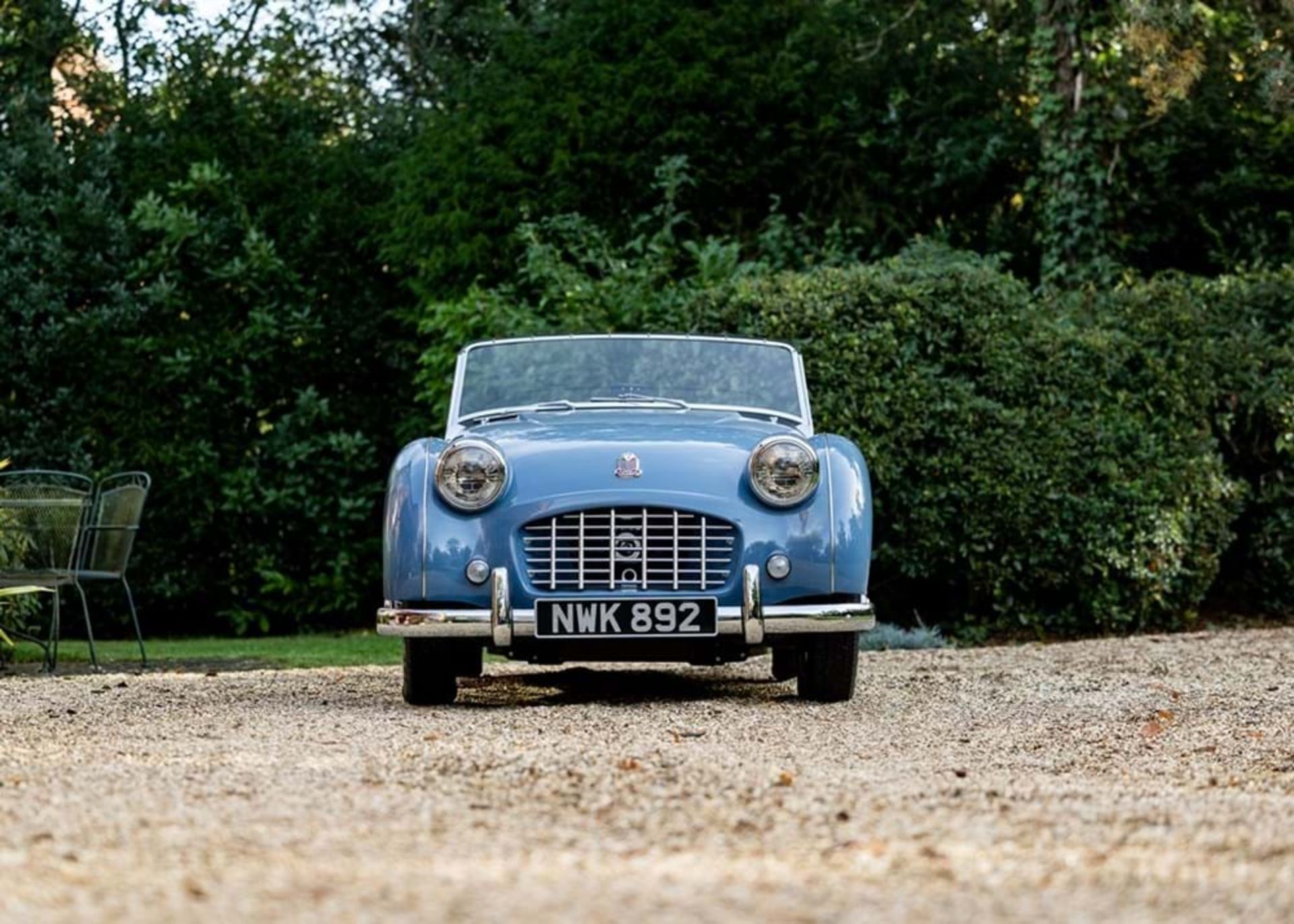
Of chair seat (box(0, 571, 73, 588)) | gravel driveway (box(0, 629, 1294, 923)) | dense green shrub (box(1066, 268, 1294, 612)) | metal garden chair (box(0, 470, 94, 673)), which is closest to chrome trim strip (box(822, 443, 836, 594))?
gravel driveway (box(0, 629, 1294, 923))

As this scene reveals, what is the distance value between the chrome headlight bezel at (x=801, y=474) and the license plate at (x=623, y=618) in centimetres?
49

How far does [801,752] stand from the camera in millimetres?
5887

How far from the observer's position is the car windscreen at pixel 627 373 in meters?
8.33

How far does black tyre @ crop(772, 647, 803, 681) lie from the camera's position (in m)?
8.73

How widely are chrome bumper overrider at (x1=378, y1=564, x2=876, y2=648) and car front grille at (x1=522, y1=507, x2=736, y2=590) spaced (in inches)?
6.1

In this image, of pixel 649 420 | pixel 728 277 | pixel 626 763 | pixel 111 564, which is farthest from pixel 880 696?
pixel 728 277

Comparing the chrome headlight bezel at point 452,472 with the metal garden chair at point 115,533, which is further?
the metal garden chair at point 115,533

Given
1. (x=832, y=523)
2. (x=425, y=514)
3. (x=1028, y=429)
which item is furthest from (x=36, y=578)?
(x=1028, y=429)

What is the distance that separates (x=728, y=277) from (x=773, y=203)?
2280mm

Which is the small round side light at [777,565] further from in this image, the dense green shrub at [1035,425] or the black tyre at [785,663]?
the dense green shrub at [1035,425]

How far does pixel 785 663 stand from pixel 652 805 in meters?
4.27

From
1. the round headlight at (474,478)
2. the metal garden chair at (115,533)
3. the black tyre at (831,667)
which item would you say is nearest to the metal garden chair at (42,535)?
the metal garden chair at (115,533)

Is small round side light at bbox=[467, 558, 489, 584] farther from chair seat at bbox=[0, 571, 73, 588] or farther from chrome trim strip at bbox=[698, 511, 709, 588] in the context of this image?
chair seat at bbox=[0, 571, 73, 588]

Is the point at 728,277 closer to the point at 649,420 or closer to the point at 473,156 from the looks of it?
the point at 473,156
